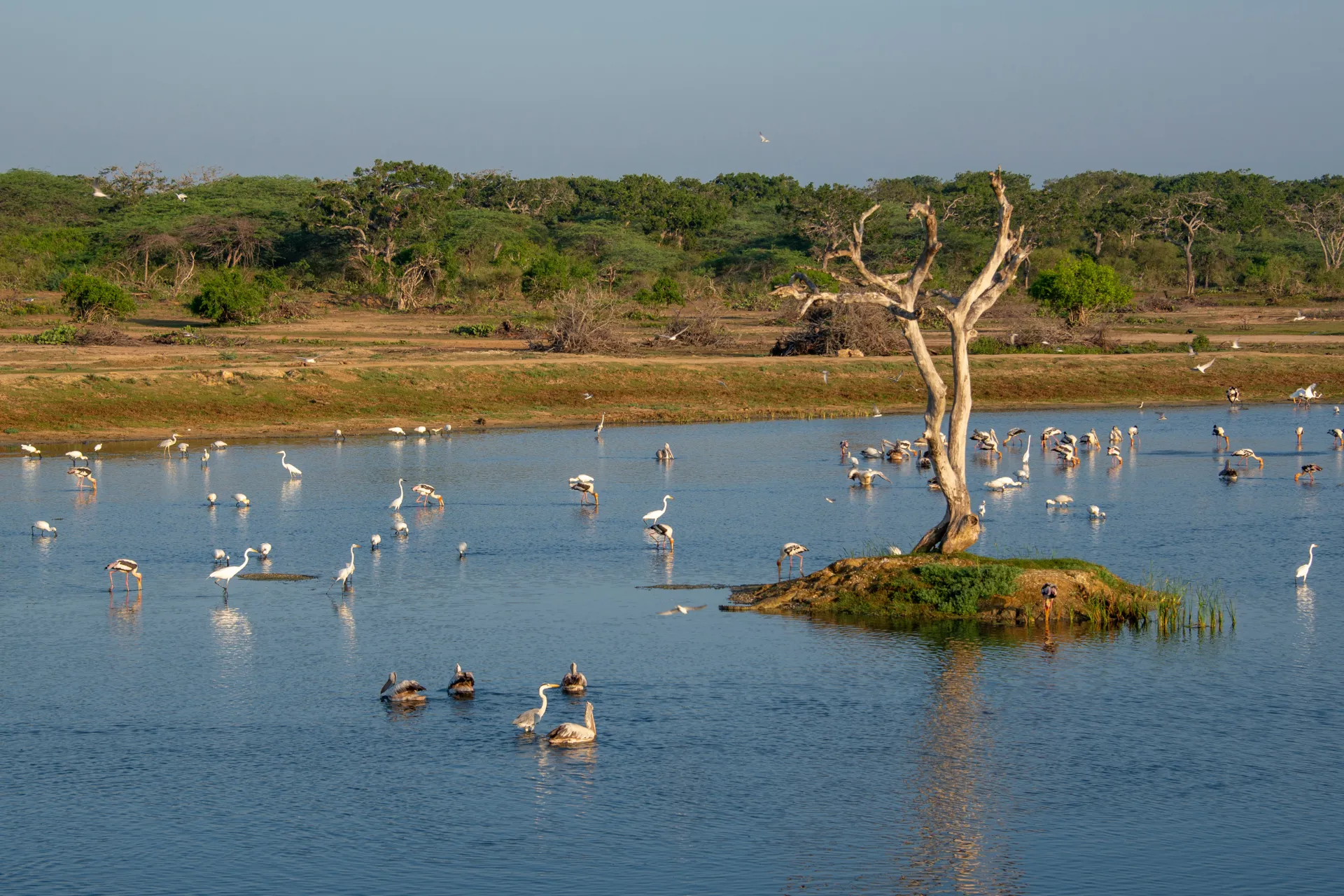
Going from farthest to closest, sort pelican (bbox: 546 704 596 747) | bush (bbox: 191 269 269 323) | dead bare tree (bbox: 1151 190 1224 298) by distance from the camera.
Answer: dead bare tree (bbox: 1151 190 1224 298) < bush (bbox: 191 269 269 323) < pelican (bbox: 546 704 596 747)

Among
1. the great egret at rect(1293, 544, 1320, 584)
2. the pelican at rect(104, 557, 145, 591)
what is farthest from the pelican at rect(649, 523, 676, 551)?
the great egret at rect(1293, 544, 1320, 584)

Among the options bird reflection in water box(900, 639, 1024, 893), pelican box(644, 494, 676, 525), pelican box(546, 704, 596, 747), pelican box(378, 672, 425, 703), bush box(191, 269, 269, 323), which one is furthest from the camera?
bush box(191, 269, 269, 323)

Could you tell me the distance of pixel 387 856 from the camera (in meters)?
11.6

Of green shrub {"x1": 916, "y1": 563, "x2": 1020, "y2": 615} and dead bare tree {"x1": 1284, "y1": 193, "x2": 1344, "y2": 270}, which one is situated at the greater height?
dead bare tree {"x1": 1284, "y1": 193, "x2": 1344, "y2": 270}

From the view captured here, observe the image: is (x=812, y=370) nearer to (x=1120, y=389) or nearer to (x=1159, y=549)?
(x=1120, y=389)

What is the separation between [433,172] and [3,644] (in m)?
67.7

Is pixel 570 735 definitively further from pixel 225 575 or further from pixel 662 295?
pixel 662 295

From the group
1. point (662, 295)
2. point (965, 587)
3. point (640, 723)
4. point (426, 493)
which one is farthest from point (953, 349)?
point (662, 295)

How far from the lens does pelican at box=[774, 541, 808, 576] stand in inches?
859

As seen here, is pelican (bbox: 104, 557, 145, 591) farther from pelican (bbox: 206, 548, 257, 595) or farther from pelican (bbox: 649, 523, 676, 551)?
pelican (bbox: 649, 523, 676, 551)

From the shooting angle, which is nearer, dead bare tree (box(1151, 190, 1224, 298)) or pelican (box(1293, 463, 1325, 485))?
pelican (box(1293, 463, 1325, 485))

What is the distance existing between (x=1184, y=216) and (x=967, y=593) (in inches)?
3331

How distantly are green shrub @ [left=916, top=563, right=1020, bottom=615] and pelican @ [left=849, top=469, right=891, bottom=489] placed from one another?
39.1ft

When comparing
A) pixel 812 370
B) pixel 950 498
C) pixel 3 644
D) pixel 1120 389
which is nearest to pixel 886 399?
pixel 812 370
